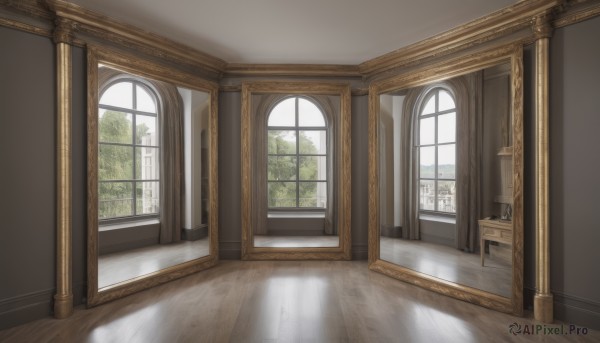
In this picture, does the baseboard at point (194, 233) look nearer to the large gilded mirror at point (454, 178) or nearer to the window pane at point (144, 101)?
the window pane at point (144, 101)

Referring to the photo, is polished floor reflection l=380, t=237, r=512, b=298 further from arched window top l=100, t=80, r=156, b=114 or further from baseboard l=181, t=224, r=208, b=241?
arched window top l=100, t=80, r=156, b=114

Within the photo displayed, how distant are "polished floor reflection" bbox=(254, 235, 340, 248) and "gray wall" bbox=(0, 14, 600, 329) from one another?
6.93ft

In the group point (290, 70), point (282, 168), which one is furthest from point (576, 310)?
point (290, 70)

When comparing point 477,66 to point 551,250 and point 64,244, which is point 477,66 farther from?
point 64,244

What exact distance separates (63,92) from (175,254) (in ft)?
6.24

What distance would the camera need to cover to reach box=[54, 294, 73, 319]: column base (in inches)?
106

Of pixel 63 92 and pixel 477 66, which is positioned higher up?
pixel 477 66

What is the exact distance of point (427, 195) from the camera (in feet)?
11.6

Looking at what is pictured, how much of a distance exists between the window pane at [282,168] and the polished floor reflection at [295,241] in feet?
2.58

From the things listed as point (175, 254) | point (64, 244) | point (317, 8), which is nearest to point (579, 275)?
point (317, 8)

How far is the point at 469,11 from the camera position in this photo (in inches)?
113

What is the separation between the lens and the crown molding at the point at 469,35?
2.68 m

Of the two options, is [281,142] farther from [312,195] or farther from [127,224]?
[127,224]

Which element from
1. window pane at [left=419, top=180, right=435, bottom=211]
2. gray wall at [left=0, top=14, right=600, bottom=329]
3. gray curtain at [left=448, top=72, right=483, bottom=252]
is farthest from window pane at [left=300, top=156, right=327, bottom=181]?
gray wall at [left=0, top=14, right=600, bottom=329]
